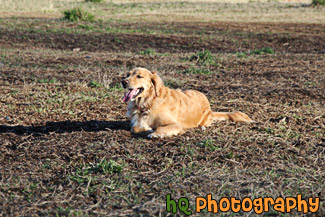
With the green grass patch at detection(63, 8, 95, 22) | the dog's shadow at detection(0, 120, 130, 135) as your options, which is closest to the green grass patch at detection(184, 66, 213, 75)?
the dog's shadow at detection(0, 120, 130, 135)

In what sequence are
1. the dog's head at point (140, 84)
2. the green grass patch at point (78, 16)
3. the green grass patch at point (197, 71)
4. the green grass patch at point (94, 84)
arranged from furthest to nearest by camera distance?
the green grass patch at point (78, 16), the green grass patch at point (197, 71), the green grass patch at point (94, 84), the dog's head at point (140, 84)

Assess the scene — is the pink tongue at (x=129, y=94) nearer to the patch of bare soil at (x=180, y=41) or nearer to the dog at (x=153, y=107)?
the dog at (x=153, y=107)

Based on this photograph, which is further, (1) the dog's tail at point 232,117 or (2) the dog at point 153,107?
(1) the dog's tail at point 232,117

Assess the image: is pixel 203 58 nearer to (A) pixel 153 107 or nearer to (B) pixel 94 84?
(B) pixel 94 84

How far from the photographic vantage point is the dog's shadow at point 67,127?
20.8 feet

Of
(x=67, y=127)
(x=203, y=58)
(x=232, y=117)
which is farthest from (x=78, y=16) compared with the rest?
(x=232, y=117)

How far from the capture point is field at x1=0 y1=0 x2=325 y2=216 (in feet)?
13.8

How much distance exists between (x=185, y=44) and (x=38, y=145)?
39.3 feet

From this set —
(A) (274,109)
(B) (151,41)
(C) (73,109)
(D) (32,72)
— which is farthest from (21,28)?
(A) (274,109)

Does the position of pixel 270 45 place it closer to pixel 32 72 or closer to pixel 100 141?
pixel 32 72

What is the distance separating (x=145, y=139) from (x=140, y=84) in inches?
29.8

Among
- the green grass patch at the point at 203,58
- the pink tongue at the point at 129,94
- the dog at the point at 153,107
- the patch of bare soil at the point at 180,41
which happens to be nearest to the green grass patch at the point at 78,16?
the patch of bare soil at the point at 180,41

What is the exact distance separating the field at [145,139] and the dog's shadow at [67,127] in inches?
0.7

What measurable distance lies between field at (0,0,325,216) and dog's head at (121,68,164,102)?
23.4 inches
